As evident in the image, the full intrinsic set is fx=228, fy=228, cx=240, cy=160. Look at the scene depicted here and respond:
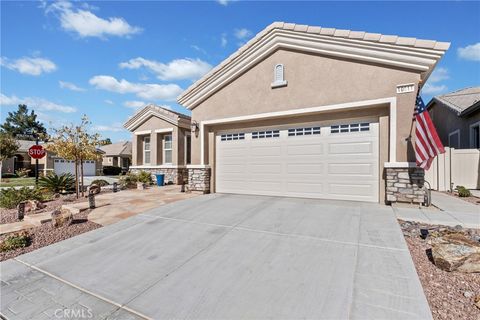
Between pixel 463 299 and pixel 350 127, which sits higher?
pixel 350 127

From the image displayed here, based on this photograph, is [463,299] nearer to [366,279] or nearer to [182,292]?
[366,279]

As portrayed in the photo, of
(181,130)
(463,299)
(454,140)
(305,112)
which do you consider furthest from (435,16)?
(181,130)

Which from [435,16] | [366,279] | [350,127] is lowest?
[366,279]

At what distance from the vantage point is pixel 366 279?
308 centimetres

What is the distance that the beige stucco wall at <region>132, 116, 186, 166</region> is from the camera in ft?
45.7

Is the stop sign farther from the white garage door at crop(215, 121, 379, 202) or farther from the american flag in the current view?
the american flag

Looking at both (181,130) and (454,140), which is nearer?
(454,140)

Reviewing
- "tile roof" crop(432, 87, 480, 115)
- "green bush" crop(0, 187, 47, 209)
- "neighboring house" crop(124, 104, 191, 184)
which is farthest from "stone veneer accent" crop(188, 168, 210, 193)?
"tile roof" crop(432, 87, 480, 115)

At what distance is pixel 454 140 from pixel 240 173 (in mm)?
13056

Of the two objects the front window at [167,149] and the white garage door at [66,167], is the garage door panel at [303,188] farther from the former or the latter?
the white garage door at [66,167]

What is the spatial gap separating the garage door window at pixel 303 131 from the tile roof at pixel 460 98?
9.51 m

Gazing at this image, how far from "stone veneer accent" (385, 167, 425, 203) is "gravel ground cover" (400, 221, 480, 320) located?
2900 millimetres

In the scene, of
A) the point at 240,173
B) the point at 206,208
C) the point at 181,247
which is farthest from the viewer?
the point at 240,173

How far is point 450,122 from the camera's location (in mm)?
13672
